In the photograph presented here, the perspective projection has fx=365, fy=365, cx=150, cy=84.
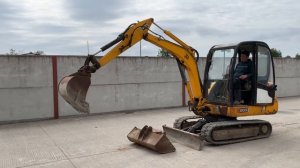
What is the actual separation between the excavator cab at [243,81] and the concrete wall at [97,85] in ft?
18.4

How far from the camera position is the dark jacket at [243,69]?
8.38 metres

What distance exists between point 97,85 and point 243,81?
6.56 meters

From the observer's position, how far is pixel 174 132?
845 cm

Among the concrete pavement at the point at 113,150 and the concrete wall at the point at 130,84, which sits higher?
the concrete wall at the point at 130,84

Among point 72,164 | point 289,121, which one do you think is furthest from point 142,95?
point 72,164

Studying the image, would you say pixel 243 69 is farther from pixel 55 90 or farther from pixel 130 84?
pixel 55 90

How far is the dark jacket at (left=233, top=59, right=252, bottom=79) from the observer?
8.38 m

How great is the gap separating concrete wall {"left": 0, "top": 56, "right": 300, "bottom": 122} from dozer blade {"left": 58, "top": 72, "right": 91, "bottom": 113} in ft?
18.6

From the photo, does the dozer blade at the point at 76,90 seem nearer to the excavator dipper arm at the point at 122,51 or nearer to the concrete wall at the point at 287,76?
the excavator dipper arm at the point at 122,51

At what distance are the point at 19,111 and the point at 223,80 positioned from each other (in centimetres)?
711

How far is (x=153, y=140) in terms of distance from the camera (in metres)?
7.52

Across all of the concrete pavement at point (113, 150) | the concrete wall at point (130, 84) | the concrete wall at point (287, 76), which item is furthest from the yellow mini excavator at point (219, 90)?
the concrete wall at point (287, 76)

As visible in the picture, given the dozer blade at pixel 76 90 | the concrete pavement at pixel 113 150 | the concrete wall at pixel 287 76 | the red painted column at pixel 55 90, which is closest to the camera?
the concrete pavement at pixel 113 150

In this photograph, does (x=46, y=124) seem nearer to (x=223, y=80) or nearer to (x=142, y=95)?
(x=142, y=95)
